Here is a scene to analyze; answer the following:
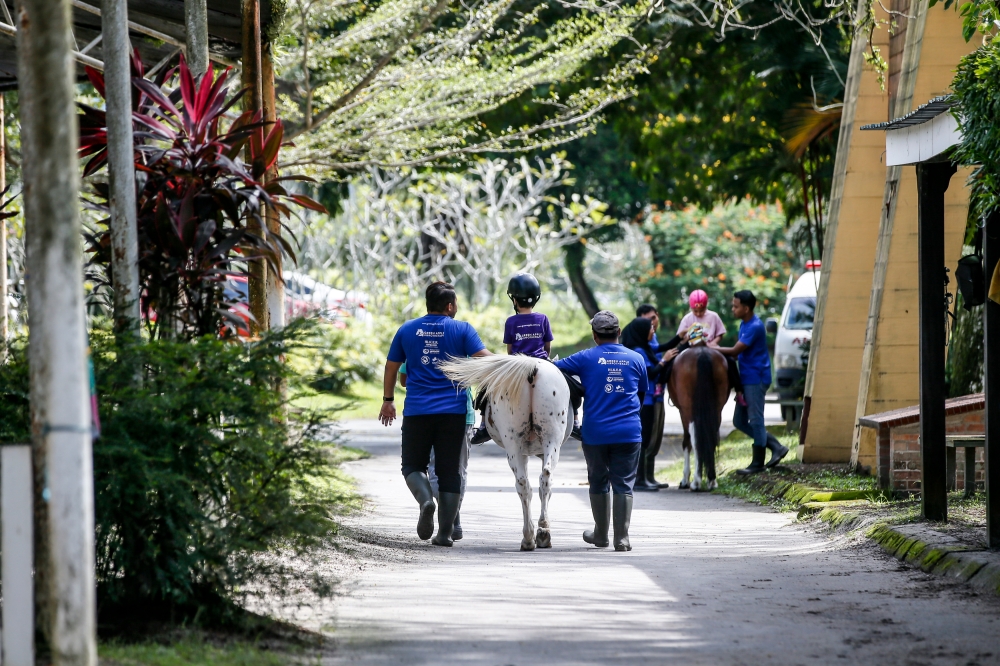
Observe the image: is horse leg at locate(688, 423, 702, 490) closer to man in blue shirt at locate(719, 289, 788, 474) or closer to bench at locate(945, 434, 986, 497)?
man in blue shirt at locate(719, 289, 788, 474)

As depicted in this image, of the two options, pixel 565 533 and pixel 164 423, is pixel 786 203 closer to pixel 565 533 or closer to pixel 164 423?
pixel 565 533

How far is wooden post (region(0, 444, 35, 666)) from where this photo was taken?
4.87 m

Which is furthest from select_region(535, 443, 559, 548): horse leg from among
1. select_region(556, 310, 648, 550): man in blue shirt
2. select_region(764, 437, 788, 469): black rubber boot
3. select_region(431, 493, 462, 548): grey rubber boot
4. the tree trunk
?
the tree trunk

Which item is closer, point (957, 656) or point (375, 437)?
point (957, 656)

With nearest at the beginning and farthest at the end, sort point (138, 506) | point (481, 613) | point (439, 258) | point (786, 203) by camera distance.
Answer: point (138, 506) → point (481, 613) → point (786, 203) → point (439, 258)

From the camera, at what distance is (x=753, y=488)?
13898 millimetres

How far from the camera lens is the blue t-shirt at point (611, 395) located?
984cm

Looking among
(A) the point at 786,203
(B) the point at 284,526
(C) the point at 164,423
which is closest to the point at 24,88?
(C) the point at 164,423

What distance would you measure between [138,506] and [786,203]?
20.1m

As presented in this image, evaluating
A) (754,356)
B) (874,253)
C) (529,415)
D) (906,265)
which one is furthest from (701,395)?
(529,415)

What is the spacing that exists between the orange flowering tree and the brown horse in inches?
981

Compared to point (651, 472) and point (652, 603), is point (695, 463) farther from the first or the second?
Answer: point (652, 603)

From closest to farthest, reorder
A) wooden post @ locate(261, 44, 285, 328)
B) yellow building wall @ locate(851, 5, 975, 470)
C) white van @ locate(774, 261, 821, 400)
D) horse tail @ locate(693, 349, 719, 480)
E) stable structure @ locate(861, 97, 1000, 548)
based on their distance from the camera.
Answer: stable structure @ locate(861, 97, 1000, 548)
wooden post @ locate(261, 44, 285, 328)
yellow building wall @ locate(851, 5, 975, 470)
horse tail @ locate(693, 349, 719, 480)
white van @ locate(774, 261, 821, 400)

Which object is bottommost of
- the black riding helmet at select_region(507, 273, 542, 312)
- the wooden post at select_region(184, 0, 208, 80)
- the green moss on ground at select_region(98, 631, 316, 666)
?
the green moss on ground at select_region(98, 631, 316, 666)
